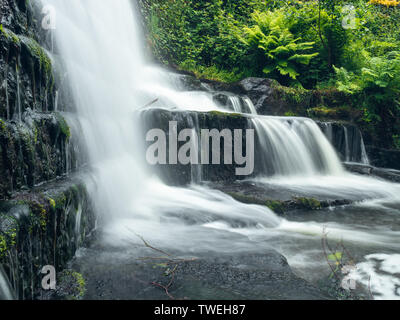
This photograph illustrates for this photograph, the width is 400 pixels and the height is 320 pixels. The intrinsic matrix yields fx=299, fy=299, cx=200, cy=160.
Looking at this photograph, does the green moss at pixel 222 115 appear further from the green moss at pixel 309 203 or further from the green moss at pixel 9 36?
the green moss at pixel 9 36

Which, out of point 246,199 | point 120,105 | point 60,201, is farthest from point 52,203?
point 120,105

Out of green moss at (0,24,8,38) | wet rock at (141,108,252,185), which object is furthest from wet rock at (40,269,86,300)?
wet rock at (141,108,252,185)

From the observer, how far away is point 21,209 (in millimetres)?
2100

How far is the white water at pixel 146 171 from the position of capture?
3.60 meters

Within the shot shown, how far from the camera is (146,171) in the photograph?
5707mm

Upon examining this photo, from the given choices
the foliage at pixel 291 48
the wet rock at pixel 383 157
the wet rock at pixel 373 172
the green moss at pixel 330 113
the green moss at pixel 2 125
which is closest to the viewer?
the green moss at pixel 2 125

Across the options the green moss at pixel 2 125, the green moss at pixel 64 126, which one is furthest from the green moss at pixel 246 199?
the green moss at pixel 2 125

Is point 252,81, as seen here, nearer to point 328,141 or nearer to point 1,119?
point 328,141

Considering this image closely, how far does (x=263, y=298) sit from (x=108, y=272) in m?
1.27

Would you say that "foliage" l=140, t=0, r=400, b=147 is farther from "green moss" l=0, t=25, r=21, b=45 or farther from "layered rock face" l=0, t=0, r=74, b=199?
"green moss" l=0, t=25, r=21, b=45

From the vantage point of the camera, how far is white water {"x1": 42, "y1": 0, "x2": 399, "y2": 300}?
3598 millimetres

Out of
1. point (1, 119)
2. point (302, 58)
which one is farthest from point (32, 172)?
point (302, 58)

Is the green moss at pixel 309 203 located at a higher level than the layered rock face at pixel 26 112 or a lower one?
lower

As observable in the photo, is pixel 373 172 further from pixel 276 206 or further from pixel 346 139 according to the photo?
pixel 276 206
